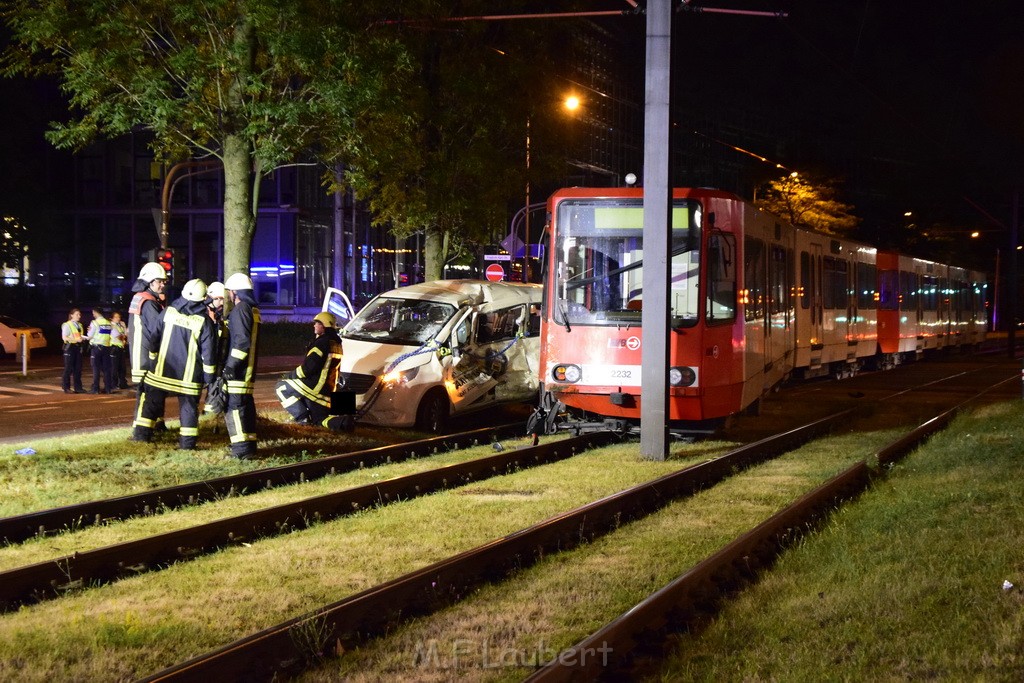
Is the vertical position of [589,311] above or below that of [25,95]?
below

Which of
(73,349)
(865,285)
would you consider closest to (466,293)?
(73,349)

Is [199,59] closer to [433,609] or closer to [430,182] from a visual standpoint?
[430,182]

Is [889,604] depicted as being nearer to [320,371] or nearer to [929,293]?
[320,371]

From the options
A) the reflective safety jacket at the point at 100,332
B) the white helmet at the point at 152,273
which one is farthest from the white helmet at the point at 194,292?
the reflective safety jacket at the point at 100,332

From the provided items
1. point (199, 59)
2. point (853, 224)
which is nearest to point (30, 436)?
point (199, 59)

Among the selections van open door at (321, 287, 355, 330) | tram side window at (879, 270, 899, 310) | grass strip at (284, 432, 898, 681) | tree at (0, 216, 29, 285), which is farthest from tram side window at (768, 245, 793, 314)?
tree at (0, 216, 29, 285)

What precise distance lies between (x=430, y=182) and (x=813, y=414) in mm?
9254

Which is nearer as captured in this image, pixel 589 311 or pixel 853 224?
pixel 589 311

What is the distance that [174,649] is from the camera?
615 cm

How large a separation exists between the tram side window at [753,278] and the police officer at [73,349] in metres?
14.0

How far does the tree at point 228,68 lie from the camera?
15.8 meters

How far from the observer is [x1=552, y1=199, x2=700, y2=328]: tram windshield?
582 inches

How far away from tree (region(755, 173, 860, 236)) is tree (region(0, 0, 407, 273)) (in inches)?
1721

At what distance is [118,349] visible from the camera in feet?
78.1
